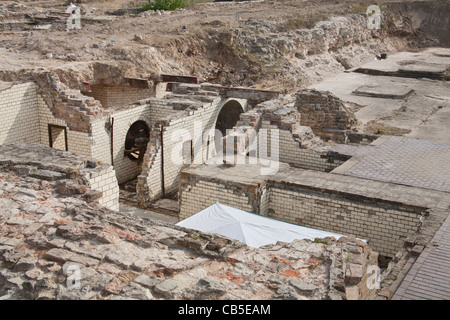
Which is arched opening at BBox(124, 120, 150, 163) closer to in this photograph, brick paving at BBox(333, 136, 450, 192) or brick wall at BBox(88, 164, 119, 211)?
brick paving at BBox(333, 136, 450, 192)

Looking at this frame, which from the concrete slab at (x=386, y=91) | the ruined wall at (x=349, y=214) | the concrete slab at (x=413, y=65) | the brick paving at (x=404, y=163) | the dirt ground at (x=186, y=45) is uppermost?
the dirt ground at (x=186, y=45)

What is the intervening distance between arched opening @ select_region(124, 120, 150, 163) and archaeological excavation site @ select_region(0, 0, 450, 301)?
0.19 ft

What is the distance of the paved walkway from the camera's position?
6.33 metres

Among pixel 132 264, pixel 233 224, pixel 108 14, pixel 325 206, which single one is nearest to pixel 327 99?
pixel 325 206

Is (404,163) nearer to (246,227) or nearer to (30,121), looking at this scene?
(246,227)

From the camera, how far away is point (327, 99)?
46.8 ft

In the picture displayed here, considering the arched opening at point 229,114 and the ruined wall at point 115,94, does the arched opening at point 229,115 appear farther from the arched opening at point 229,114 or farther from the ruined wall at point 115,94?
the ruined wall at point 115,94

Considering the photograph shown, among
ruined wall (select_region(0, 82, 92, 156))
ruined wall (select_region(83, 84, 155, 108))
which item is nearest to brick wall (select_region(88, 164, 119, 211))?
ruined wall (select_region(0, 82, 92, 156))

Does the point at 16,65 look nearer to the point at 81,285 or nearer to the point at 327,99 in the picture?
the point at 327,99

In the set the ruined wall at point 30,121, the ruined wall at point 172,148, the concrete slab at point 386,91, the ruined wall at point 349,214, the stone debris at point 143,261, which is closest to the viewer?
the stone debris at point 143,261

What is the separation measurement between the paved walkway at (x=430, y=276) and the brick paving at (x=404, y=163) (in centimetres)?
275

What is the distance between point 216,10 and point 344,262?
25.6 metres

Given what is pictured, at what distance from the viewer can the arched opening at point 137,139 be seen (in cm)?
1424

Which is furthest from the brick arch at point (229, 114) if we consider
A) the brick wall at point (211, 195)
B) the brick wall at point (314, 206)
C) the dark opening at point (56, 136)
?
the brick wall at point (211, 195)
